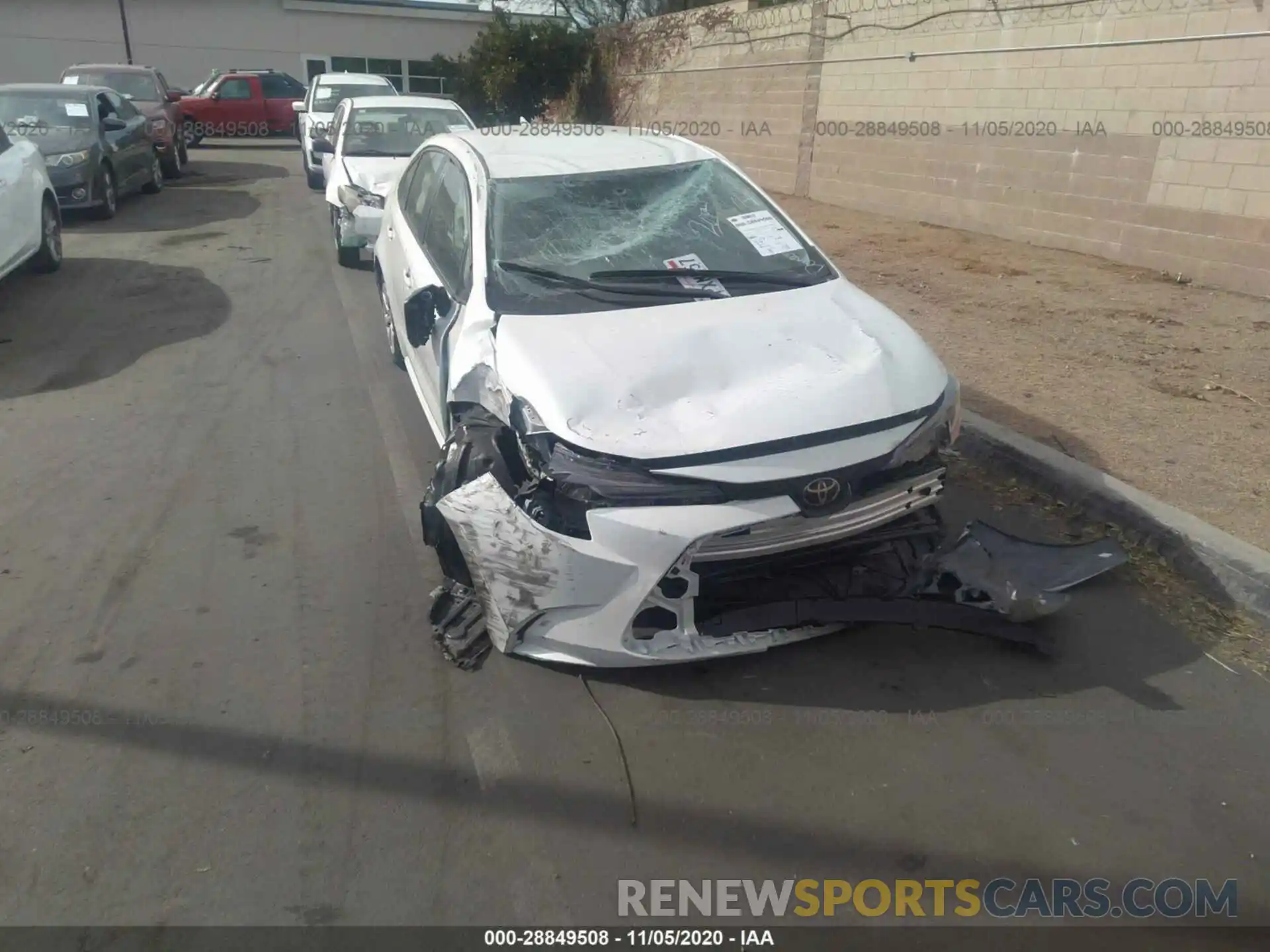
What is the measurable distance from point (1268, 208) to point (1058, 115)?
2616mm

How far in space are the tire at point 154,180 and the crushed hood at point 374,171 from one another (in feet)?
19.3

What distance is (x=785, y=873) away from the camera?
8.26ft

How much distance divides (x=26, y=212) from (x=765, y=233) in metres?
7.05

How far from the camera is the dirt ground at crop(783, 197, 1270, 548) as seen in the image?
4.68 m

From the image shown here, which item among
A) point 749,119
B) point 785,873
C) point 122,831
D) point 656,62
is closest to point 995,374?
point 785,873

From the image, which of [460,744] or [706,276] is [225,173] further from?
[460,744]

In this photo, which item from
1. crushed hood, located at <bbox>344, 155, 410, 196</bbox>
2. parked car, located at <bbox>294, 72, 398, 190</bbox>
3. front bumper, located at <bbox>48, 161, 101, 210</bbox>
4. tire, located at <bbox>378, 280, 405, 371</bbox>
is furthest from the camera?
parked car, located at <bbox>294, 72, 398, 190</bbox>

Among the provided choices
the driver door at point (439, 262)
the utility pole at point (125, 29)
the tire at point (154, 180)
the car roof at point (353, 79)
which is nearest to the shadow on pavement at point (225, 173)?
the tire at point (154, 180)

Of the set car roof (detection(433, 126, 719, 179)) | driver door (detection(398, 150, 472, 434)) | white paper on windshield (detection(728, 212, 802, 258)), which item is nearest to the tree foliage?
driver door (detection(398, 150, 472, 434))

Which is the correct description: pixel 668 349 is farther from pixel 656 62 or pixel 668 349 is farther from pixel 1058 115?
pixel 656 62

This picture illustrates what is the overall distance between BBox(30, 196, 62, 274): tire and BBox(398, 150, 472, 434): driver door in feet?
17.1

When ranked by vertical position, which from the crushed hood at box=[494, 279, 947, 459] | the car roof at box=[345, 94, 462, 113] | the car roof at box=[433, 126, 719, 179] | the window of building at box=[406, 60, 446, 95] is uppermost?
the window of building at box=[406, 60, 446, 95]

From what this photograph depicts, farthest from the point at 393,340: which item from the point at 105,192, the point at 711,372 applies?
the point at 105,192

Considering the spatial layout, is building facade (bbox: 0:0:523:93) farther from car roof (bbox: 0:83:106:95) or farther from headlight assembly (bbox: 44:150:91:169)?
headlight assembly (bbox: 44:150:91:169)
